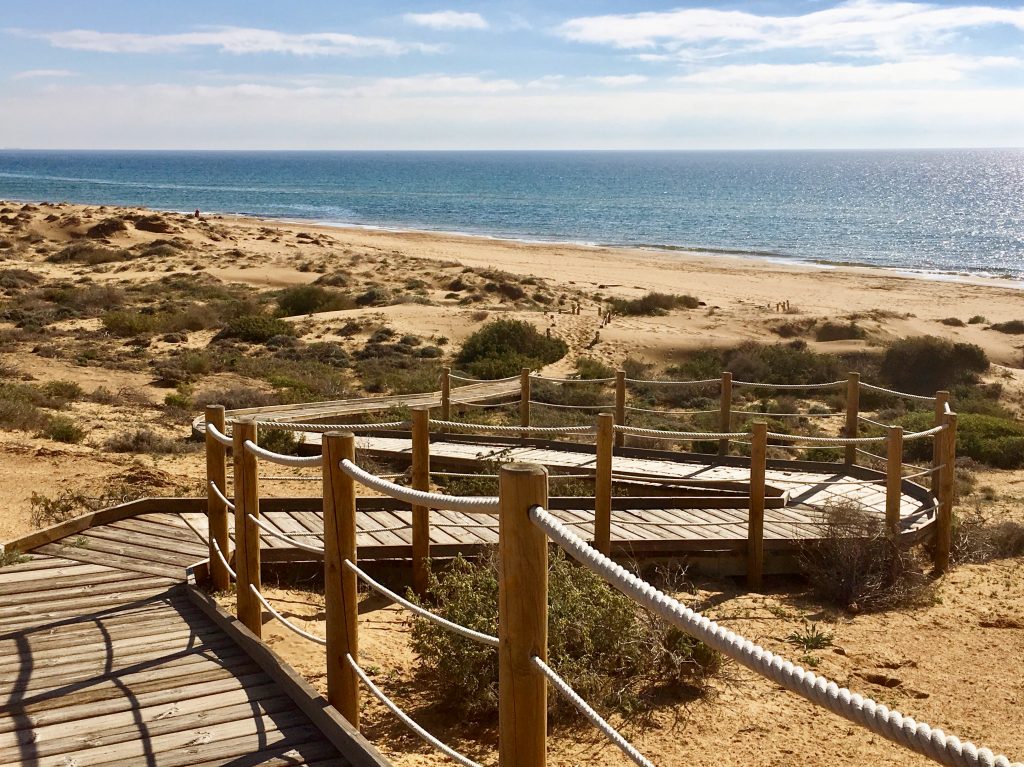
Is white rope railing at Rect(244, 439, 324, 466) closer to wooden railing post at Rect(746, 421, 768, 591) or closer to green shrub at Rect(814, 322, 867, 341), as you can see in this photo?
wooden railing post at Rect(746, 421, 768, 591)

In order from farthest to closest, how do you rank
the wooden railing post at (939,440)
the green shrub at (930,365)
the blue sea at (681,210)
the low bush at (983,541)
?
the blue sea at (681,210) < the green shrub at (930,365) < the low bush at (983,541) < the wooden railing post at (939,440)

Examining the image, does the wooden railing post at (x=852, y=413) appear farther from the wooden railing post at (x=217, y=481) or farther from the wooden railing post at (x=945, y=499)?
the wooden railing post at (x=217, y=481)

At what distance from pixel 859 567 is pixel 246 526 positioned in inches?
203

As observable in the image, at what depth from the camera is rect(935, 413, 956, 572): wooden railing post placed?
9.05m

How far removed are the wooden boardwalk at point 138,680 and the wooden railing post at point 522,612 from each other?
0.97 metres

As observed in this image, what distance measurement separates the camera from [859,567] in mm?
8211

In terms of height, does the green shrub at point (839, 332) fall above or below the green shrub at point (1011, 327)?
above

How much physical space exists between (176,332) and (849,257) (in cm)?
4394

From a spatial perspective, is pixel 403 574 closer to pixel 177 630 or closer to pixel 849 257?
pixel 177 630

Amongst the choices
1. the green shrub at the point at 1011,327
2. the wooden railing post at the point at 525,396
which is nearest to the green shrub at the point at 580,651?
the wooden railing post at the point at 525,396

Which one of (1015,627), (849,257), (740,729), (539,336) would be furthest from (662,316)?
(849,257)

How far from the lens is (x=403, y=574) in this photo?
304 inches

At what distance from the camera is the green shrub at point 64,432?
40.5ft

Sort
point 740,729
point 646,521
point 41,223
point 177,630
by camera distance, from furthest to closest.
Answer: point 41,223
point 646,521
point 740,729
point 177,630
